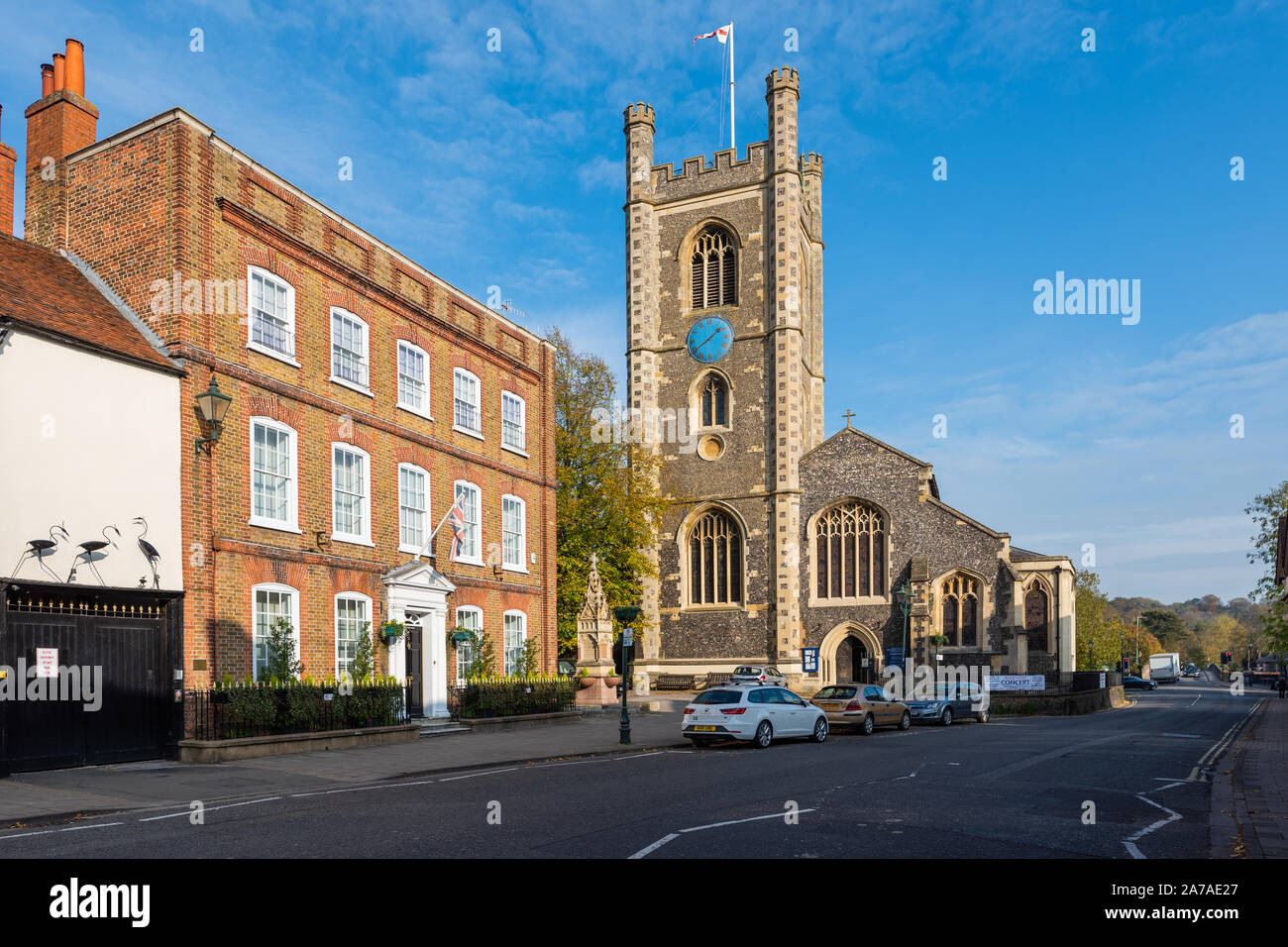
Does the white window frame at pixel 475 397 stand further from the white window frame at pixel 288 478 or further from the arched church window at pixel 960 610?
the arched church window at pixel 960 610

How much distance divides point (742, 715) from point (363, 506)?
925 centimetres

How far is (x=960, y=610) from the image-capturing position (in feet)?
150

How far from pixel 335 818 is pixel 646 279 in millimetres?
41837

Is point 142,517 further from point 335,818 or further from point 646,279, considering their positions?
point 646,279

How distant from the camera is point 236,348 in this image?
19453mm

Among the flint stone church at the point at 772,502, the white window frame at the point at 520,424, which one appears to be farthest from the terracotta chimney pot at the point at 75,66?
the flint stone church at the point at 772,502

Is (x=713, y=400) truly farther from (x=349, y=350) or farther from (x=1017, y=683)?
(x=349, y=350)

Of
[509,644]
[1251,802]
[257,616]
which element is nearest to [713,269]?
[509,644]

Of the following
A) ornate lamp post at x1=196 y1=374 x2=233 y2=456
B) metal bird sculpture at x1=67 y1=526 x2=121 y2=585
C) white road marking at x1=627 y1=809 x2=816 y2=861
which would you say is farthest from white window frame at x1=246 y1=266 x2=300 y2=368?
white road marking at x1=627 y1=809 x2=816 y2=861

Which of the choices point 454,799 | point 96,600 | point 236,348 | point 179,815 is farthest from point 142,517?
point 454,799

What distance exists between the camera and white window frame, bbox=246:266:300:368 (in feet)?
65.2

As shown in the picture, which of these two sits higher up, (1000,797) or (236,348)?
(236,348)

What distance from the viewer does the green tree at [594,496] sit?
43.4 meters
